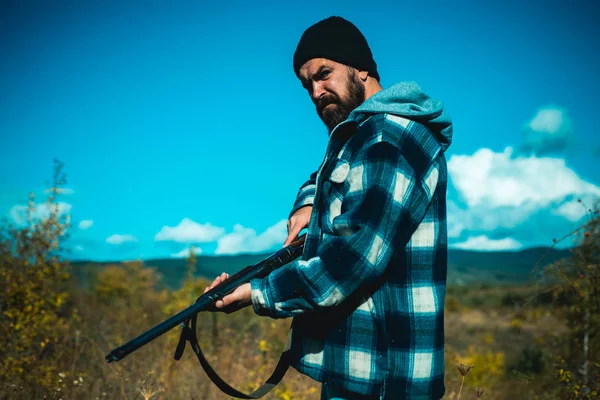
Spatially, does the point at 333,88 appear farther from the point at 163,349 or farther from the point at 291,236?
the point at 163,349

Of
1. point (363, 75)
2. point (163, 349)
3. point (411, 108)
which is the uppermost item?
point (363, 75)

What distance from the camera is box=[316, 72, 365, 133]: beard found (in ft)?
6.89

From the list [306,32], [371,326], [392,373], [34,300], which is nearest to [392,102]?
[306,32]

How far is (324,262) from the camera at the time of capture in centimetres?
165

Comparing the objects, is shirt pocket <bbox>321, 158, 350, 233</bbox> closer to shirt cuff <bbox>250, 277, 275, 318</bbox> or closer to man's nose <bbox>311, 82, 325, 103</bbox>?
shirt cuff <bbox>250, 277, 275, 318</bbox>

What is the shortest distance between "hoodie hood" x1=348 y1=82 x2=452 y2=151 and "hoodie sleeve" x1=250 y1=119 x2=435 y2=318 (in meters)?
0.18

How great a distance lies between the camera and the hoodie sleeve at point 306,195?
2.46m

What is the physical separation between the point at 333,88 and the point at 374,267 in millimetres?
857

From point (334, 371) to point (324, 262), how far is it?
1.32 ft

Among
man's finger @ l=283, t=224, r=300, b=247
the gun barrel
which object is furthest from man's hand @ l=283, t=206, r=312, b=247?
the gun barrel

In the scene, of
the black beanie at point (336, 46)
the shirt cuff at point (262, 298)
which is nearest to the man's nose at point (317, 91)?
the black beanie at point (336, 46)

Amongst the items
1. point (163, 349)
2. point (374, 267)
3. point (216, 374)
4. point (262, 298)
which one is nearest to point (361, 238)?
point (374, 267)

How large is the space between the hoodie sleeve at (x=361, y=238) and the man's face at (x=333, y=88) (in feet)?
1.46

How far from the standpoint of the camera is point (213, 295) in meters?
1.86
